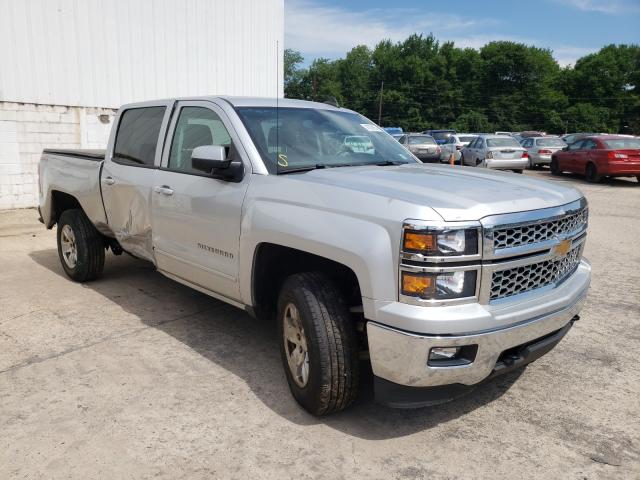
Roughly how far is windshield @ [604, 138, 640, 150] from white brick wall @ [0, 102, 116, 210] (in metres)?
15.2

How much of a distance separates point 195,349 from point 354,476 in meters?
1.90

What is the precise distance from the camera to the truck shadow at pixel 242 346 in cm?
320

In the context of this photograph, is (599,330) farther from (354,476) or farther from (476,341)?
(354,476)

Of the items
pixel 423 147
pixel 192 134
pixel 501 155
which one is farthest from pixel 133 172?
pixel 423 147

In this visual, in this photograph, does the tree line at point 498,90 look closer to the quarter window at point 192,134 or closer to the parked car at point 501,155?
the parked car at point 501,155

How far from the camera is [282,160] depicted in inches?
142

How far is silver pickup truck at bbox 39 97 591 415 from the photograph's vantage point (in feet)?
8.61

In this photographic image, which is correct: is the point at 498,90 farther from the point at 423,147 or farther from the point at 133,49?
the point at 133,49

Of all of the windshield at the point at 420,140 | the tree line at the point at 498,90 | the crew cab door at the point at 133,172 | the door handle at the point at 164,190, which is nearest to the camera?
the door handle at the point at 164,190

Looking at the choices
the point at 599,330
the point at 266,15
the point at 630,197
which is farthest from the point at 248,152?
the point at 630,197

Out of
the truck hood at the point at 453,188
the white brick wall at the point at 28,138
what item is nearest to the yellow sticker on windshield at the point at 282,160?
the truck hood at the point at 453,188

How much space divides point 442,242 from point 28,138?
34.6 feet

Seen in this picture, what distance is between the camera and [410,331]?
260 centimetres

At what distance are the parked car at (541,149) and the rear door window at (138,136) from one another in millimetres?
21312
